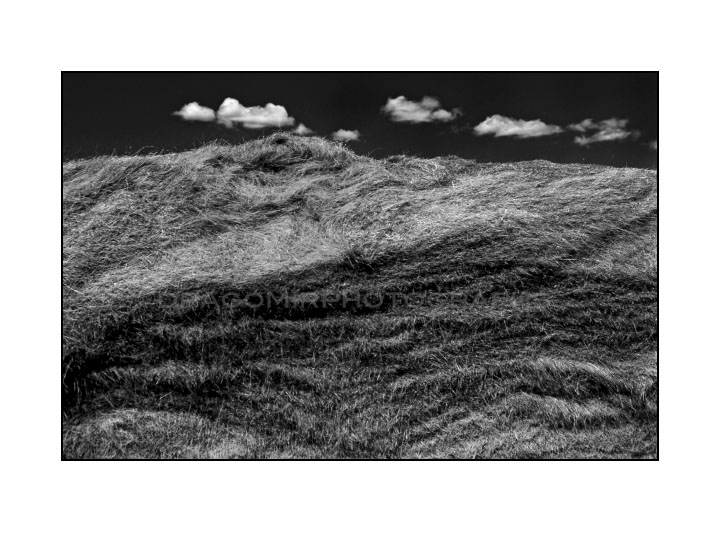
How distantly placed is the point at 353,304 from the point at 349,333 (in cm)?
16

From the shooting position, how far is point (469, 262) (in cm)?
287

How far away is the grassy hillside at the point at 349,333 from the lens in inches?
109

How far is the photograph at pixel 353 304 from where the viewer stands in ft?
9.09

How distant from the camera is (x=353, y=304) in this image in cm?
283

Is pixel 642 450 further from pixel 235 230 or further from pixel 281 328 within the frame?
pixel 235 230

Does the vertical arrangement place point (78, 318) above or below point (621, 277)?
below

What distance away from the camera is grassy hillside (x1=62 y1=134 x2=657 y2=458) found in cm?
277

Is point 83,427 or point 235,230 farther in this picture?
point 235,230

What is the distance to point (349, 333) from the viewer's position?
2.82m

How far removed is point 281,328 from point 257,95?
135 cm

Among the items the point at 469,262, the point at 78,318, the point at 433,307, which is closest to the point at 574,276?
the point at 469,262

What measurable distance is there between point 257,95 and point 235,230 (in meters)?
0.79
